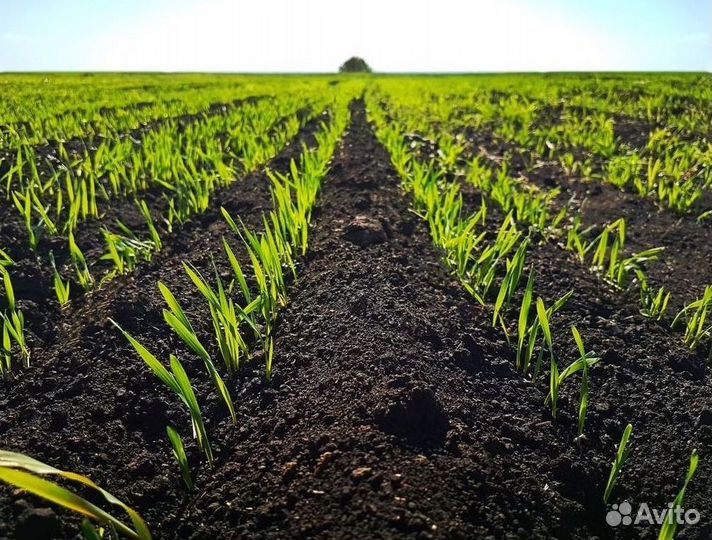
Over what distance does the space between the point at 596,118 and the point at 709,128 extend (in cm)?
158

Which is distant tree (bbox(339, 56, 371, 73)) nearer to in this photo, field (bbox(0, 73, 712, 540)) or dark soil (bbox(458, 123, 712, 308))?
dark soil (bbox(458, 123, 712, 308))

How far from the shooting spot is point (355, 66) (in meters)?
70.4

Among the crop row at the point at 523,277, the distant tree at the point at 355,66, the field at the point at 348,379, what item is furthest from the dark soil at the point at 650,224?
the distant tree at the point at 355,66

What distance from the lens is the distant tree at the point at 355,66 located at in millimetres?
70312
